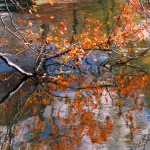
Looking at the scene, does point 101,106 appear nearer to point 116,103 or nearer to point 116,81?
point 116,103

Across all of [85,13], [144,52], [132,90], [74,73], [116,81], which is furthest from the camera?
[85,13]

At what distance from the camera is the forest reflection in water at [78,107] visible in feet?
22.8

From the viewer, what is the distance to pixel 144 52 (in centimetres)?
1191

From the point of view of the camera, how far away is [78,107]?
8.50m

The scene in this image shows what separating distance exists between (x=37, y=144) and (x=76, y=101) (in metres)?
2.11

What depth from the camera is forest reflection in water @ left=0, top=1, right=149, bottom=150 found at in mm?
6961

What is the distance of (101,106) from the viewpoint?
8461 millimetres

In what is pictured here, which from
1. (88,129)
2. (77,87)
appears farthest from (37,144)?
(77,87)

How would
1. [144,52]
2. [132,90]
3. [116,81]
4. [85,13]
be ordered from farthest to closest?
[85,13] → [144,52] → [116,81] → [132,90]

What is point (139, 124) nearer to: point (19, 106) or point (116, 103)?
point (116, 103)

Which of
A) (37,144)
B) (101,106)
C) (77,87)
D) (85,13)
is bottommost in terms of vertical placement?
(37,144)

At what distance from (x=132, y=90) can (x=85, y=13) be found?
7980mm

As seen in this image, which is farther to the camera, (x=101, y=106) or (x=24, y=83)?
(x=24, y=83)

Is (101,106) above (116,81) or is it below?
below
